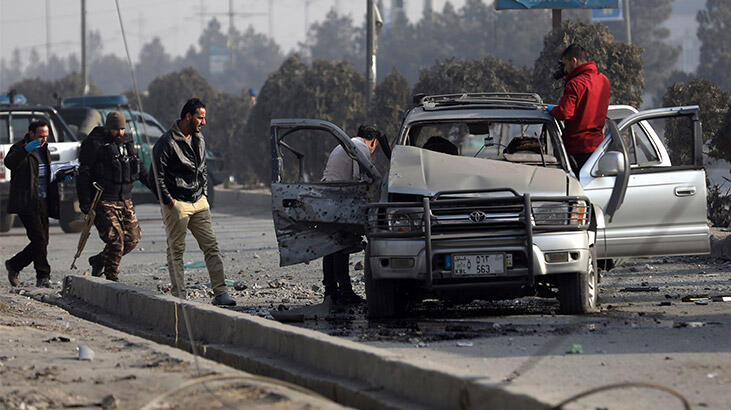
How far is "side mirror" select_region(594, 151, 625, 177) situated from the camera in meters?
9.41

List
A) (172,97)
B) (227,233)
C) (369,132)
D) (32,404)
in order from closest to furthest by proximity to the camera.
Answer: (32,404) → (369,132) → (227,233) → (172,97)

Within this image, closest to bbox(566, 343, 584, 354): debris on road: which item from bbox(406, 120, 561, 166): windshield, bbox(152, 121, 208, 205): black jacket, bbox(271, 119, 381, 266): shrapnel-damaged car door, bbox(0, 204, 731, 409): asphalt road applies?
bbox(0, 204, 731, 409): asphalt road

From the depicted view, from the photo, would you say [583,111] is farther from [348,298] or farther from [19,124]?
[19,124]

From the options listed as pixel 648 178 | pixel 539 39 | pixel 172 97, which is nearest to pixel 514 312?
pixel 648 178

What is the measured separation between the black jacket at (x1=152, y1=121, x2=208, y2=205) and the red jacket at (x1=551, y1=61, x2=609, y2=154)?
3015 mm

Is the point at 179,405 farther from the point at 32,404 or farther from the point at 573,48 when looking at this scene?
the point at 573,48

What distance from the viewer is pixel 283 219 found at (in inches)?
401

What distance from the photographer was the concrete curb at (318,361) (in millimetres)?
5730

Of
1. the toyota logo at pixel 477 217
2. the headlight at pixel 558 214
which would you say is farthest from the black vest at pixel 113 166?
the headlight at pixel 558 214

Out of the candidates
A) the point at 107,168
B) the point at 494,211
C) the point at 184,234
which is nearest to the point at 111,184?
the point at 107,168

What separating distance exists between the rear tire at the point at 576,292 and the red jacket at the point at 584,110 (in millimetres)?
1285

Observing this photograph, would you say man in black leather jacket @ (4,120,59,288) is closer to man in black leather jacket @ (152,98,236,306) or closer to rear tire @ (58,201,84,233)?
man in black leather jacket @ (152,98,236,306)

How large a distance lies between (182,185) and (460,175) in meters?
2.53

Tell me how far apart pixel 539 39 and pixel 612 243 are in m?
90.0
